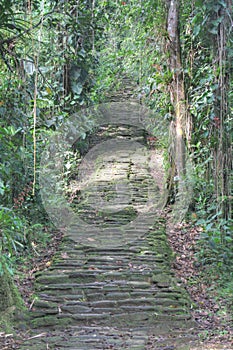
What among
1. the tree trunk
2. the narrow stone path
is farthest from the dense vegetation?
the narrow stone path

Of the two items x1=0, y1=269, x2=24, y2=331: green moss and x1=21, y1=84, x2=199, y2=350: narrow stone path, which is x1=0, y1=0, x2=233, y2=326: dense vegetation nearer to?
x1=0, y1=269, x2=24, y2=331: green moss

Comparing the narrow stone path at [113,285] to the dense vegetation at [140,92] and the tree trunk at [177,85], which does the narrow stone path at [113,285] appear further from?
the tree trunk at [177,85]

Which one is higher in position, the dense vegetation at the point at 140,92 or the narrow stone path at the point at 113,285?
the dense vegetation at the point at 140,92

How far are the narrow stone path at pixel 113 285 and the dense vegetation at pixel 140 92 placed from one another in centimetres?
60

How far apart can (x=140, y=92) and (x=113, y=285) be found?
18.8ft

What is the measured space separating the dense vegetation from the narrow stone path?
600 mm

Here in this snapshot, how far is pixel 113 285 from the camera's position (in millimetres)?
5512

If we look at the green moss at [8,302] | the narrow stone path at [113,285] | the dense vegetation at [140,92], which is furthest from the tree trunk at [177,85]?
the green moss at [8,302]

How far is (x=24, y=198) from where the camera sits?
712cm

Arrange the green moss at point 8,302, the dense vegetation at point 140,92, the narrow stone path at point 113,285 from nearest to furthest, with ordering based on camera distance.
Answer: the narrow stone path at point 113,285 < the green moss at point 8,302 < the dense vegetation at point 140,92

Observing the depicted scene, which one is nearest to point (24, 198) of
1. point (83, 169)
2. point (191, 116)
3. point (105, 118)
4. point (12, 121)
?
point (12, 121)

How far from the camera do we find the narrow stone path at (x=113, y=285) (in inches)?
174

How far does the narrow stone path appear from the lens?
174 inches

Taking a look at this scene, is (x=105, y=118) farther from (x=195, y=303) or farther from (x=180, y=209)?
(x=195, y=303)
